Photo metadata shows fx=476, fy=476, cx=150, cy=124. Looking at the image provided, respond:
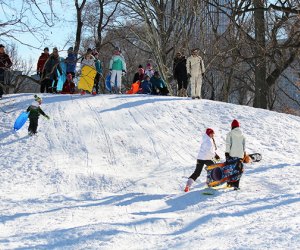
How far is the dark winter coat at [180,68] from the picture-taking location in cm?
2020

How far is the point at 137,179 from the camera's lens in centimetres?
1174

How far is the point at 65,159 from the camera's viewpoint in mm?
13094

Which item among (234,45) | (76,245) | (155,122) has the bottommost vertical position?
(76,245)

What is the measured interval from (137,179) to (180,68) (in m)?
9.49

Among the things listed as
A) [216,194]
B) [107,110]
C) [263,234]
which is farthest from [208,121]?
[263,234]

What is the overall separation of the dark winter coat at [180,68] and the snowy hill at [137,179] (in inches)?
62.4

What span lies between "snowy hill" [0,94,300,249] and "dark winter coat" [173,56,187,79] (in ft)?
5.20

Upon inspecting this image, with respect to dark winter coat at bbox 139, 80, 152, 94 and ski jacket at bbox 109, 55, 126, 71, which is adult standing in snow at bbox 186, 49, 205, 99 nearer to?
dark winter coat at bbox 139, 80, 152, 94

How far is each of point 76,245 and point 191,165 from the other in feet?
20.0

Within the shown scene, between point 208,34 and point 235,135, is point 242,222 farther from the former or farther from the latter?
point 208,34

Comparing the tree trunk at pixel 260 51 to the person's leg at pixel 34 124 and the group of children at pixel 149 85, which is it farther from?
the person's leg at pixel 34 124

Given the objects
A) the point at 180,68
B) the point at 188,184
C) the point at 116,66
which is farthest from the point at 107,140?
the point at 180,68

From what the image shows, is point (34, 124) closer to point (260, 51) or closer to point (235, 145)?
point (235, 145)

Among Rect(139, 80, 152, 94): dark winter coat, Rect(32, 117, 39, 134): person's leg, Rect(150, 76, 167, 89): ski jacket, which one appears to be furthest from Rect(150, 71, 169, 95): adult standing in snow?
Rect(32, 117, 39, 134): person's leg
